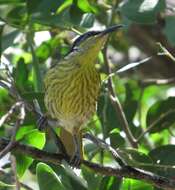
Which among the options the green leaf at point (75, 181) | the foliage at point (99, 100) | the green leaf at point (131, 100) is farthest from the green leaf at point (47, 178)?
the green leaf at point (131, 100)

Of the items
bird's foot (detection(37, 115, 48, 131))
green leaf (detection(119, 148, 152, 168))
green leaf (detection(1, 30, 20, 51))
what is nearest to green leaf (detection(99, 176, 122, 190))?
green leaf (detection(119, 148, 152, 168))

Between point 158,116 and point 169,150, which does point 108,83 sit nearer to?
point 158,116

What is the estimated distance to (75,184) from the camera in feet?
8.36

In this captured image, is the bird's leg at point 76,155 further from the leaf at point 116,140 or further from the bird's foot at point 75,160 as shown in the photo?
the leaf at point 116,140

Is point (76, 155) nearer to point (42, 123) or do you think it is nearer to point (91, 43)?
point (42, 123)

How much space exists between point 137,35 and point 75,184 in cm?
268

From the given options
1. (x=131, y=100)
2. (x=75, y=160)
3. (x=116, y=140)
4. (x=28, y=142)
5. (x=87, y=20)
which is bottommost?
(x=131, y=100)

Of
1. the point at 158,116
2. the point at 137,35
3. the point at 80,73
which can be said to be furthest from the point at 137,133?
the point at 137,35

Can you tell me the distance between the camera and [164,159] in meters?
3.04

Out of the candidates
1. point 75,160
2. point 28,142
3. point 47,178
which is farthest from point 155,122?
point 47,178

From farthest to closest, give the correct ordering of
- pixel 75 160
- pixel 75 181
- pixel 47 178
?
pixel 75 160 → pixel 75 181 → pixel 47 178

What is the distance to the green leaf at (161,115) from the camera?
3.40 metres

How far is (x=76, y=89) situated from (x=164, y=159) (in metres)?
0.58

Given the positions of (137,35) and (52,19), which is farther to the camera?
(137,35)
